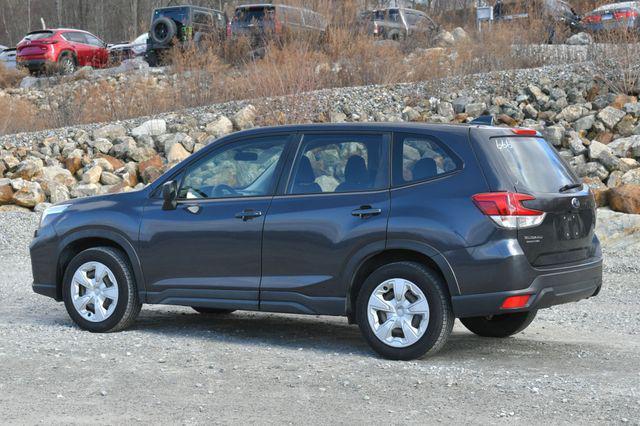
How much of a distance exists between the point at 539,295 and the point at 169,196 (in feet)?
9.62

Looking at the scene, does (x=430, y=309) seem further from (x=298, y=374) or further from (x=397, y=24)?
(x=397, y=24)

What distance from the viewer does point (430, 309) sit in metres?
7.05

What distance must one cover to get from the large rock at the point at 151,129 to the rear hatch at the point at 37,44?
48.1ft

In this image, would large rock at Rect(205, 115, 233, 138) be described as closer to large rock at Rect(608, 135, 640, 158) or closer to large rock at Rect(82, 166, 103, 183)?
large rock at Rect(82, 166, 103, 183)

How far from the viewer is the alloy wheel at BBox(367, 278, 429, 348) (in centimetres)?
710

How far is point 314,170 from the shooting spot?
25.4 ft

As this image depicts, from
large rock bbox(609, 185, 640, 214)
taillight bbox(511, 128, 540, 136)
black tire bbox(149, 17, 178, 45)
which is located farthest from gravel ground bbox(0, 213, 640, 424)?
black tire bbox(149, 17, 178, 45)

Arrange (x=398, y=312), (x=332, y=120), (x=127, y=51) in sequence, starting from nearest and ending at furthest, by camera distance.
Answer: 1. (x=398, y=312)
2. (x=332, y=120)
3. (x=127, y=51)

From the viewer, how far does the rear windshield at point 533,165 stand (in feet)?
23.4

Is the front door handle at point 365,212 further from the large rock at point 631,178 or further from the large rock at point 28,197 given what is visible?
the large rock at point 28,197

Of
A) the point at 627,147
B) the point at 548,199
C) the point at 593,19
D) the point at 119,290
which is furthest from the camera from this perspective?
the point at 593,19

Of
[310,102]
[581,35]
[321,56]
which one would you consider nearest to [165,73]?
[321,56]

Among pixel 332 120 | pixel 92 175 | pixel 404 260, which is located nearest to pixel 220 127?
pixel 332 120

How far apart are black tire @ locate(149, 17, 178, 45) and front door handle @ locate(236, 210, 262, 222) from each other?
23568 mm
